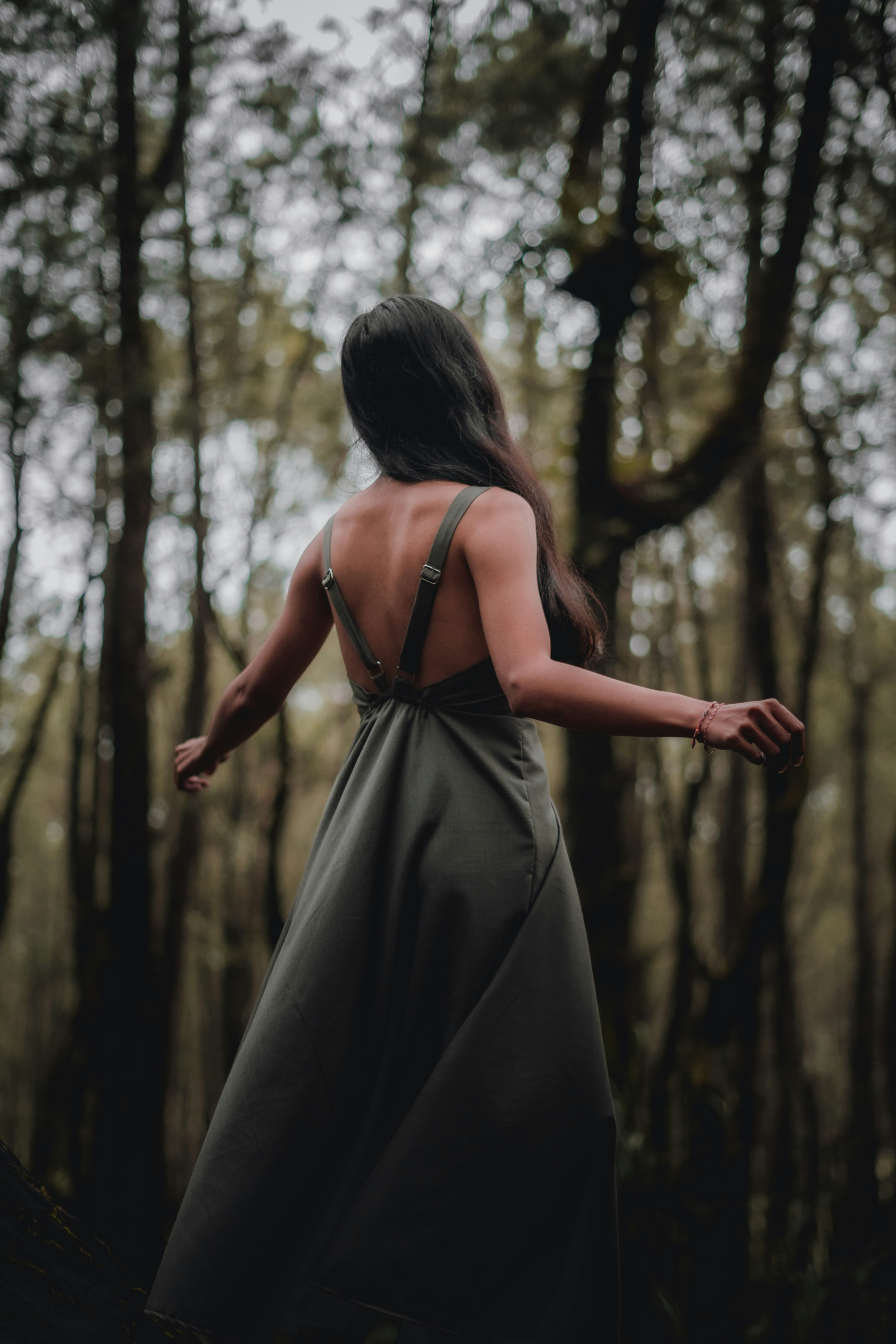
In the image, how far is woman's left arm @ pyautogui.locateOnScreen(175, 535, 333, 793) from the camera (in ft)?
4.61

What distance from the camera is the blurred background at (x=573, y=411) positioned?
271 cm

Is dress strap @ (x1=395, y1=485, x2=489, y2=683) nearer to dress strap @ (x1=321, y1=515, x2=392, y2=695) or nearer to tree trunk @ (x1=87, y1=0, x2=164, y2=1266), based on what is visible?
dress strap @ (x1=321, y1=515, x2=392, y2=695)

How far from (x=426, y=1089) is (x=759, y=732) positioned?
1.99 ft

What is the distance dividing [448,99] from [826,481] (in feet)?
6.77

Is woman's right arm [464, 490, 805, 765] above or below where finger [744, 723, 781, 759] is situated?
above

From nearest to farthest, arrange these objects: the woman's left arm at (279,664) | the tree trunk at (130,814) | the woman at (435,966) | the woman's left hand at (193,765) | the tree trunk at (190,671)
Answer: the woman at (435,966) → the woman's left arm at (279,664) → the woman's left hand at (193,765) → the tree trunk at (130,814) → the tree trunk at (190,671)

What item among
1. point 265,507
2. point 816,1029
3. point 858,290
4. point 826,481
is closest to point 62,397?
point 265,507

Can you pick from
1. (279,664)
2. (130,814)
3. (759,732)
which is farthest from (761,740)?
(130,814)

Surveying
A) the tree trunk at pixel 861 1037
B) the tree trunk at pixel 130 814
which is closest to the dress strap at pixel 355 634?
the tree trunk at pixel 130 814

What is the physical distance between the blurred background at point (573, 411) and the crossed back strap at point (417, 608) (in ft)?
0.92

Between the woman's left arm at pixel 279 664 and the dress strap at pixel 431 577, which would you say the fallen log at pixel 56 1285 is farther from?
the dress strap at pixel 431 577

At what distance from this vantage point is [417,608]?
1.20m

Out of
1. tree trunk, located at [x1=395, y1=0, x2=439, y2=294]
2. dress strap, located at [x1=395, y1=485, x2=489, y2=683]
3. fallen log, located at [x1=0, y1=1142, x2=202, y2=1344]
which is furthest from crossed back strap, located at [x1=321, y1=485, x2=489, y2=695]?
tree trunk, located at [x1=395, y1=0, x2=439, y2=294]

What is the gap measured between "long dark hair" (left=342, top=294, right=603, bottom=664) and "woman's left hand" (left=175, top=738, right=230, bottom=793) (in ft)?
1.98
